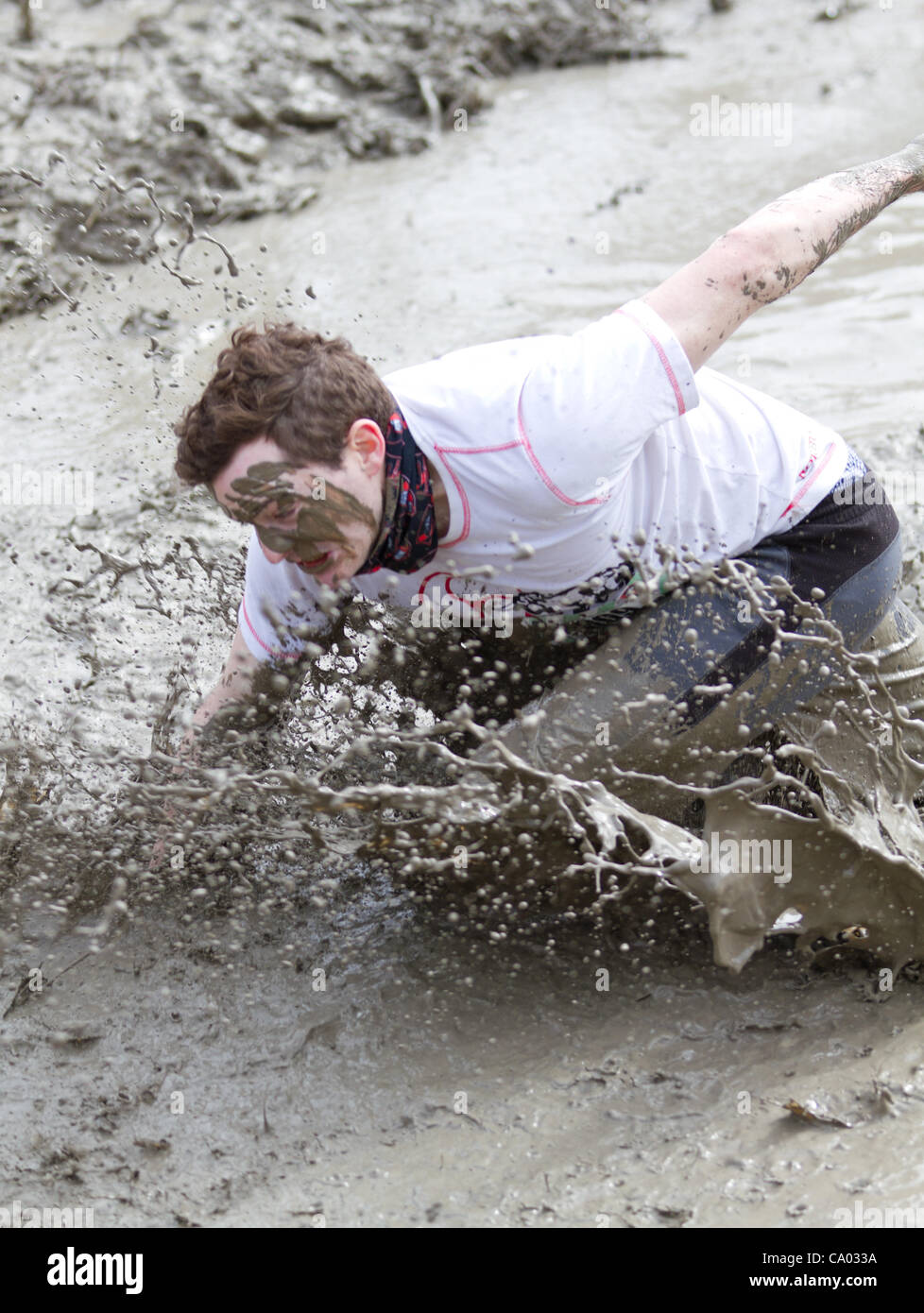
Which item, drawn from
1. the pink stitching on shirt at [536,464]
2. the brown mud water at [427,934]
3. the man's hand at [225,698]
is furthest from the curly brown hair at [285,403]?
the man's hand at [225,698]

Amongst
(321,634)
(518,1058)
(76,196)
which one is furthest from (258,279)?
(518,1058)

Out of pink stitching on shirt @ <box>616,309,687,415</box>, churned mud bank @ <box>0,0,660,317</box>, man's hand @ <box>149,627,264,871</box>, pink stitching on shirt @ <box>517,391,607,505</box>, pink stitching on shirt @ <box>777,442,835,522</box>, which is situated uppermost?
churned mud bank @ <box>0,0,660,317</box>

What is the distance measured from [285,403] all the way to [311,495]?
0.18m

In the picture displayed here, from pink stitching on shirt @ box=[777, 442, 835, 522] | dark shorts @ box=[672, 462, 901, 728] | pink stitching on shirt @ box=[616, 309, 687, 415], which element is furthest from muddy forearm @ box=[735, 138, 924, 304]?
dark shorts @ box=[672, 462, 901, 728]

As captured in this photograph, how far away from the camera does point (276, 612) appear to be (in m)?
3.02

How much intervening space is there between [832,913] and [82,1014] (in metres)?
1.72

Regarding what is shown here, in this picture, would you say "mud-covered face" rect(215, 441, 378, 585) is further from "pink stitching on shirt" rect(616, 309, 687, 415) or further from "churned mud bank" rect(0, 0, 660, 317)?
"churned mud bank" rect(0, 0, 660, 317)

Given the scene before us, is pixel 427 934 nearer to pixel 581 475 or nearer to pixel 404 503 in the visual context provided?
pixel 404 503

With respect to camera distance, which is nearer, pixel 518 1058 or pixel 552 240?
pixel 518 1058

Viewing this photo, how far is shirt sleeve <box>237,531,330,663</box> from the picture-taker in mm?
2959

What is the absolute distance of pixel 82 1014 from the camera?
3023 mm

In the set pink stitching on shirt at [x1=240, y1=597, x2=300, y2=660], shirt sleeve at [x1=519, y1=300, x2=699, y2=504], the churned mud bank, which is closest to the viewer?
shirt sleeve at [x1=519, y1=300, x2=699, y2=504]

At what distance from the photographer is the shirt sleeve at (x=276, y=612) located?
2959 millimetres

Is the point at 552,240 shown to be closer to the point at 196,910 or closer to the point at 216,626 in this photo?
the point at 216,626
